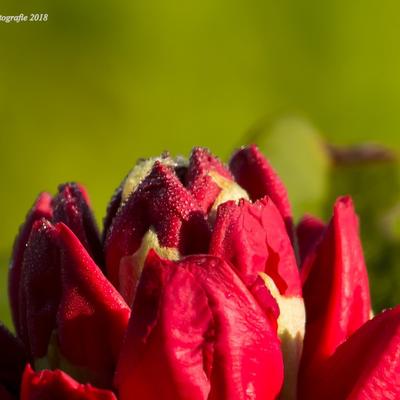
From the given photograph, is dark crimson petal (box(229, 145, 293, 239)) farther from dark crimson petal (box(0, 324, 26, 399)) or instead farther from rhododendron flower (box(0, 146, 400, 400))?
dark crimson petal (box(0, 324, 26, 399))

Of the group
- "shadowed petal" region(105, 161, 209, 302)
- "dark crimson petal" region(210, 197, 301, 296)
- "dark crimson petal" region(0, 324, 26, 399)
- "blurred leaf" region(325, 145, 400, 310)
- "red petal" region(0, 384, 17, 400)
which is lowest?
"blurred leaf" region(325, 145, 400, 310)

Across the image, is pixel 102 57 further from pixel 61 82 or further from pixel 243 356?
pixel 243 356

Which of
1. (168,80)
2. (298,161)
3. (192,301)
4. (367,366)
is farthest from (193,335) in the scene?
(168,80)

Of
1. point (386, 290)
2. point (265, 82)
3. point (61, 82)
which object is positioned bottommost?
point (386, 290)

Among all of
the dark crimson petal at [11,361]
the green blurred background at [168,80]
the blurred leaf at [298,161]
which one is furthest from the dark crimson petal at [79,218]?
the green blurred background at [168,80]

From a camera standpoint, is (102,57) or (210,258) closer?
(210,258)

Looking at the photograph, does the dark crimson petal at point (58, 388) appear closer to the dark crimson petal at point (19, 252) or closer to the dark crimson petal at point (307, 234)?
the dark crimson petal at point (19, 252)

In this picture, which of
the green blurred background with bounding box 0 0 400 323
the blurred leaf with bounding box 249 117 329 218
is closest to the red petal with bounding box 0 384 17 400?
the blurred leaf with bounding box 249 117 329 218

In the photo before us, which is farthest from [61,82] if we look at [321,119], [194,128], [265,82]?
[321,119]
